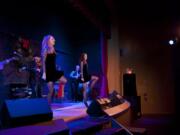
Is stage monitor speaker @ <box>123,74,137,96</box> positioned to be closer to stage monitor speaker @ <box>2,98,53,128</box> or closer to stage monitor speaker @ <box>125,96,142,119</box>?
stage monitor speaker @ <box>125,96,142,119</box>

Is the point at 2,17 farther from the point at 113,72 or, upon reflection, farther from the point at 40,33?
the point at 113,72

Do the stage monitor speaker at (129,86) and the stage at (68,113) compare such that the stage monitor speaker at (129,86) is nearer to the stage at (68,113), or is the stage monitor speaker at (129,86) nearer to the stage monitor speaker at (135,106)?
the stage monitor speaker at (135,106)

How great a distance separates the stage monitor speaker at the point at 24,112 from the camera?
334 cm

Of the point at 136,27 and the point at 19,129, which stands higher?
the point at 136,27

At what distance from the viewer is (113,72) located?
11.9m

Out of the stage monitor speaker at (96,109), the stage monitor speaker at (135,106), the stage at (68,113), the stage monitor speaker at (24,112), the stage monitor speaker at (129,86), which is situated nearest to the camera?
the stage monitor speaker at (24,112)

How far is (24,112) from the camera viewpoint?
3.50 m

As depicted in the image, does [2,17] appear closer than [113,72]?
Yes

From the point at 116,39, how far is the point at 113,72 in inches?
52.2

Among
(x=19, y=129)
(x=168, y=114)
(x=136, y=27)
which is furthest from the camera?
(x=136, y=27)

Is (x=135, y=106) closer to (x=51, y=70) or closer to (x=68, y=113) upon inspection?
(x=68, y=113)

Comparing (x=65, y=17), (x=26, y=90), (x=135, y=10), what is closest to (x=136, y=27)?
(x=135, y=10)

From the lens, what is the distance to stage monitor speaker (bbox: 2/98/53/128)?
11.0 ft

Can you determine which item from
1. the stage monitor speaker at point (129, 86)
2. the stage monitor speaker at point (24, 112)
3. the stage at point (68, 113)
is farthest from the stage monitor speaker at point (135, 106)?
the stage monitor speaker at point (24, 112)
